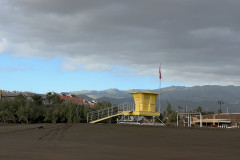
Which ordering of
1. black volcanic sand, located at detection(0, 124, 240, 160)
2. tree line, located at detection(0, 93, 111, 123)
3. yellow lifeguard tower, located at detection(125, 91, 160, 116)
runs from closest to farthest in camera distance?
black volcanic sand, located at detection(0, 124, 240, 160), yellow lifeguard tower, located at detection(125, 91, 160, 116), tree line, located at detection(0, 93, 111, 123)

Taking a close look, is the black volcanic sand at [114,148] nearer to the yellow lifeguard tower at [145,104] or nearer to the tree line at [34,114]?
the yellow lifeguard tower at [145,104]

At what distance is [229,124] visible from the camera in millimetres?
74375

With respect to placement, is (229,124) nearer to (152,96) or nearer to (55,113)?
(55,113)

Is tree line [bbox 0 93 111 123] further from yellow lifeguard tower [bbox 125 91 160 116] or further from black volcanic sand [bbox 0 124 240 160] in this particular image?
black volcanic sand [bbox 0 124 240 160]

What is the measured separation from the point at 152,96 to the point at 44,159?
2918 centimetres

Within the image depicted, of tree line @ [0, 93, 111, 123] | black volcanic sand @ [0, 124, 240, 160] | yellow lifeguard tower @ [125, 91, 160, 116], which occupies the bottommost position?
tree line @ [0, 93, 111, 123]

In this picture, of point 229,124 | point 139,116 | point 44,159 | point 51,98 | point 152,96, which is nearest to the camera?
point 44,159

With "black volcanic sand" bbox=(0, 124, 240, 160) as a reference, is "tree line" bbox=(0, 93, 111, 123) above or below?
below

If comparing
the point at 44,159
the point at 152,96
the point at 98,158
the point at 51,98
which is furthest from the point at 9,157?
the point at 51,98

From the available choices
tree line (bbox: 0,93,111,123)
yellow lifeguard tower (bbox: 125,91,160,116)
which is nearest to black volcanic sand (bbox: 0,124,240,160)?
yellow lifeguard tower (bbox: 125,91,160,116)

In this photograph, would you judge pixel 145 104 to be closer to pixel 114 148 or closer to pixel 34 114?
pixel 34 114

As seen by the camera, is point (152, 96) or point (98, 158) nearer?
point (98, 158)

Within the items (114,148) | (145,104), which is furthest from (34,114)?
(114,148)

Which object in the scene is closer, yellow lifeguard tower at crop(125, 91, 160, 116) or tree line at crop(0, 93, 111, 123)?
yellow lifeguard tower at crop(125, 91, 160, 116)
